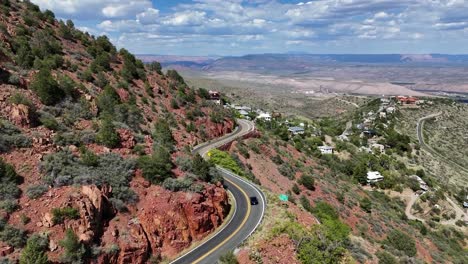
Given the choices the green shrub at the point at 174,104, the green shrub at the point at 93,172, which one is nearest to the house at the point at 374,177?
the green shrub at the point at 174,104

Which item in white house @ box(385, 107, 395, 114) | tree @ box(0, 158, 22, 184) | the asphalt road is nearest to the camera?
tree @ box(0, 158, 22, 184)

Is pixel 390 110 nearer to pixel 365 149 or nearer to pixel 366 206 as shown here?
pixel 365 149

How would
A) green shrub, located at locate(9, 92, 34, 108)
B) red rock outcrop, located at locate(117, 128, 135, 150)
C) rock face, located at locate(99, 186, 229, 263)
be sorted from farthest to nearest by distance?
red rock outcrop, located at locate(117, 128, 135, 150) → green shrub, located at locate(9, 92, 34, 108) → rock face, located at locate(99, 186, 229, 263)

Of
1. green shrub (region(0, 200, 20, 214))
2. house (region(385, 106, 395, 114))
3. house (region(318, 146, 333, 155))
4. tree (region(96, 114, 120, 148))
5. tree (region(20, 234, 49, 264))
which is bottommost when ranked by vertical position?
house (region(318, 146, 333, 155))

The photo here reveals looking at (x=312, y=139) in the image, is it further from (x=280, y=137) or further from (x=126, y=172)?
(x=126, y=172)

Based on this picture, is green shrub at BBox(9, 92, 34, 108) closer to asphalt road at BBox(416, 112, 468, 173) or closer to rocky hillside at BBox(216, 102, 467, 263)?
rocky hillside at BBox(216, 102, 467, 263)

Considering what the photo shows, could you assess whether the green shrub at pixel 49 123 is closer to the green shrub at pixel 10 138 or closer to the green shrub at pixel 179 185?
the green shrub at pixel 10 138

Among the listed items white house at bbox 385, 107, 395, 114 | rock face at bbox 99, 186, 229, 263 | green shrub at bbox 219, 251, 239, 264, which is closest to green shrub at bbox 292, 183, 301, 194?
rock face at bbox 99, 186, 229, 263
